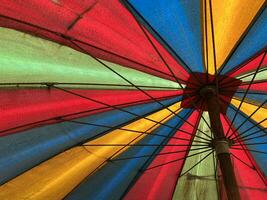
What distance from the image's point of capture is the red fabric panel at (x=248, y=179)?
11.6 ft

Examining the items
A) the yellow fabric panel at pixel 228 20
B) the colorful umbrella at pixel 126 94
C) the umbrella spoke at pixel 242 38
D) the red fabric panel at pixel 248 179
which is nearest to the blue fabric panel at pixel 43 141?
the colorful umbrella at pixel 126 94

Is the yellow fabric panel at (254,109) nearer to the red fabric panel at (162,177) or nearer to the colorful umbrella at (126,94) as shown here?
the colorful umbrella at (126,94)

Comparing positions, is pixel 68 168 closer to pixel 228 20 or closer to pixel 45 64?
pixel 45 64

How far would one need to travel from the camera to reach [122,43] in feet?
7.83

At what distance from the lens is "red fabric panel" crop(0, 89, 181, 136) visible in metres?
2.54

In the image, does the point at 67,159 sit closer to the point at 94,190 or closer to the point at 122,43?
the point at 94,190

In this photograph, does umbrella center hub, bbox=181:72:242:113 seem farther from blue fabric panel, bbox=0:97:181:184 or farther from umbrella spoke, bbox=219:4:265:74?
blue fabric panel, bbox=0:97:181:184

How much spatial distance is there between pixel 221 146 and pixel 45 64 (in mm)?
1293

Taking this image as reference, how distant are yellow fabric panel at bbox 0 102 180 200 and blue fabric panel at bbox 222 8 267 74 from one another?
2.31 feet

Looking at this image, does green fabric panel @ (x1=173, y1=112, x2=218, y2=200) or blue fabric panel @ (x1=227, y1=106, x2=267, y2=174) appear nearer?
blue fabric panel @ (x1=227, y1=106, x2=267, y2=174)

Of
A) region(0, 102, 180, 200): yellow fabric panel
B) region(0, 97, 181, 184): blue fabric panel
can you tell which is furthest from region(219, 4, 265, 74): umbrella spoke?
region(0, 97, 181, 184): blue fabric panel

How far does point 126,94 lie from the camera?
9.62ft

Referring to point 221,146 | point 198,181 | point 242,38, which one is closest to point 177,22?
point 242,38

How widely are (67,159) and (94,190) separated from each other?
1.65 ft
